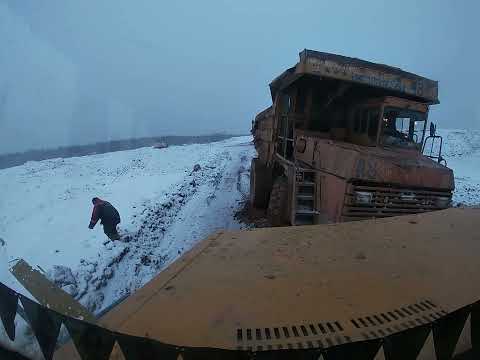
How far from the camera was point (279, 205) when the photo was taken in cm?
574

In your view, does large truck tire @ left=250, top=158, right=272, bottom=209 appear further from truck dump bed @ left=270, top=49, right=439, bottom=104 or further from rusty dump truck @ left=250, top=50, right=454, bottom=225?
truck dump bed @ left=270, top=49, right=439, bottom=104

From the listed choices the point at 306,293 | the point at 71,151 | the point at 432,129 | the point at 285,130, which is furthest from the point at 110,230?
the point at 71,151

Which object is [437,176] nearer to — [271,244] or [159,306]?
[271,244]

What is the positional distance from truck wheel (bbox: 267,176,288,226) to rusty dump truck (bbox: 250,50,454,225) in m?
0.02

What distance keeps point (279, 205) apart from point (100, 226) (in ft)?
14.3

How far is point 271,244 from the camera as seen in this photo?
225 centimetres

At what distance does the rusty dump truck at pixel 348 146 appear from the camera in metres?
4.00

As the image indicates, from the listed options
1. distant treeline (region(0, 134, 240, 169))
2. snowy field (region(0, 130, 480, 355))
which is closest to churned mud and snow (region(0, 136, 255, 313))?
snowy field (region(0, 130, 480, 355))

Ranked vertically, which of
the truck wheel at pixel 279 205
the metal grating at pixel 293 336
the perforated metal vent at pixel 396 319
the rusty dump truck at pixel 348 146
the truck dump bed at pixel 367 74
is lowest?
the truck wheel at pixel 279 205

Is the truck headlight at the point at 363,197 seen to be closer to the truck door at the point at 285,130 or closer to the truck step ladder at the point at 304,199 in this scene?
the truck step ladder at the point at 304,199

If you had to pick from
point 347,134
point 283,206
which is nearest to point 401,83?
point 347,134

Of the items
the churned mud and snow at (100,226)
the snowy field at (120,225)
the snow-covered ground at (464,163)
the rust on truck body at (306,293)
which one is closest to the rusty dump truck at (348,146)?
the rust on truck body at (306,293)

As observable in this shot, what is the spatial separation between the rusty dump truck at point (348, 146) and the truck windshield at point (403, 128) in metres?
0.02

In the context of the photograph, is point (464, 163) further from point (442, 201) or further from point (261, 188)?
point (442, 201)
